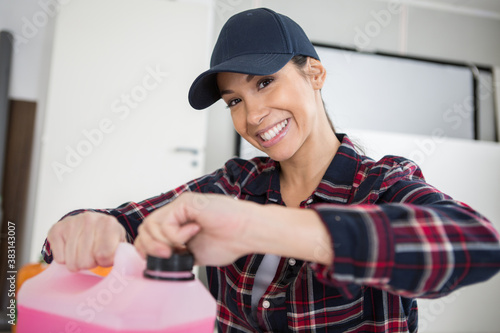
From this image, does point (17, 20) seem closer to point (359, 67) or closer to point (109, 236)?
point (359, 67)

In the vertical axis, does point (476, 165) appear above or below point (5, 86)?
below

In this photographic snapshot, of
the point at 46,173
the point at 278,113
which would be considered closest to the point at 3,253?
the point at 46,173

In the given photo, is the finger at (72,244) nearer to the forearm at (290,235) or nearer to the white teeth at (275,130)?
the forearm at (290,235)

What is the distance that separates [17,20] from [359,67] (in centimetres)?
258

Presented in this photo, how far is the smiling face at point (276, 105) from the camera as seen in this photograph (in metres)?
0.92

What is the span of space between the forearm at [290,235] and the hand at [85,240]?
247 millimetres

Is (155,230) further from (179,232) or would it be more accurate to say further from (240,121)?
(240,121)

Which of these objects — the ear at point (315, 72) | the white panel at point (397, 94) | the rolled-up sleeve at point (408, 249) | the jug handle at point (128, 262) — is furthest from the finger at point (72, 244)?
the white panel at point (397, 94)

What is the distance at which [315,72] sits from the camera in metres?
1.01

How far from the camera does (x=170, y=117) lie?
263 centimetres

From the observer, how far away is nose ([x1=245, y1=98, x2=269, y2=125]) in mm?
927

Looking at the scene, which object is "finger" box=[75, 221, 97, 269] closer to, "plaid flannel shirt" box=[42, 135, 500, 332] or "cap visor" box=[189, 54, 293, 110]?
"plaid flannel shirt" box=[42, 135, 500, 332]

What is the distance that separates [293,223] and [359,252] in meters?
0.09

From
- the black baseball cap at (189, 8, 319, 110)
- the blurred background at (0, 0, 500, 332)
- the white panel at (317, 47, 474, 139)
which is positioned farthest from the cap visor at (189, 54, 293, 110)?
the white panel at (317, 47, 474, 139)
